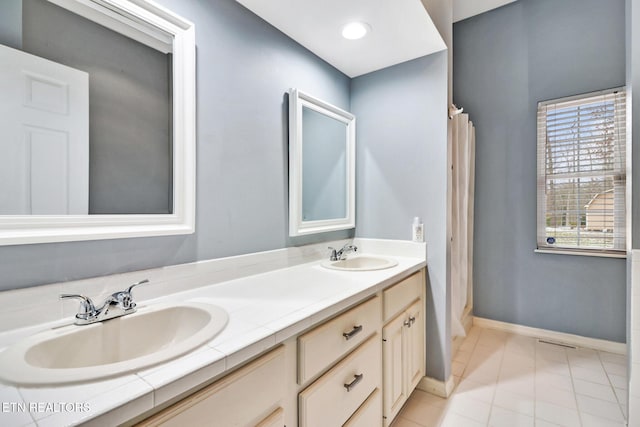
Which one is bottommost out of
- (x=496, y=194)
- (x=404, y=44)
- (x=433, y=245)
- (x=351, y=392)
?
(x=351, y=392)

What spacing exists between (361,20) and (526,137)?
1963 mm

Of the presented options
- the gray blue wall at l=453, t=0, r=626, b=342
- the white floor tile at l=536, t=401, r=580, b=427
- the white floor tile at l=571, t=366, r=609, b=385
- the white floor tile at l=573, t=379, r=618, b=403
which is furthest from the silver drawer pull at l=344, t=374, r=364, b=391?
the gray blue wall at l=453, t=0, r=626, b=342

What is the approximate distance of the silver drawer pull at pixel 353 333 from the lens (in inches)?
43.9

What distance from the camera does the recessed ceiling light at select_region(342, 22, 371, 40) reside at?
5.21 ft

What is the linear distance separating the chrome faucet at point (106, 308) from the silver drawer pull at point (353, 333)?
73cm

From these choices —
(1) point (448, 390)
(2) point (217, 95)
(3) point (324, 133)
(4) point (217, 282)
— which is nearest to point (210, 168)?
(2) point (217, 95)

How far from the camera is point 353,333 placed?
1.15 m

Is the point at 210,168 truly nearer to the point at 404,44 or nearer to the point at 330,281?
the point at 330,281

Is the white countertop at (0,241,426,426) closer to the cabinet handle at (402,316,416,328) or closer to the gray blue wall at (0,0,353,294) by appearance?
the gray blue wall at (0,0,353,294)

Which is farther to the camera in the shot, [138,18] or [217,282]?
[217,282]

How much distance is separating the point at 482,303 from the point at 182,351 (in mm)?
2930

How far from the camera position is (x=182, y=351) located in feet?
2.17

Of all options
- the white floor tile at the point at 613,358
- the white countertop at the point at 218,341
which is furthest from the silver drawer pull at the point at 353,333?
the white floor tile at the point at 613,358

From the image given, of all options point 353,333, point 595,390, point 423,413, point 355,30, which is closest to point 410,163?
point 355,30
